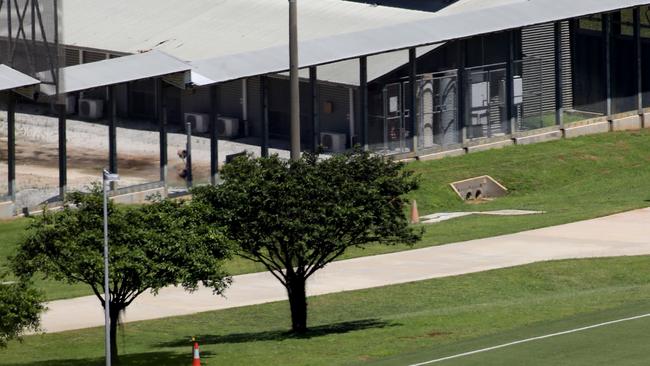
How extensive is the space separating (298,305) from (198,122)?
76.1ft

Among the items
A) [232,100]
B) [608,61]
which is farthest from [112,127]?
[608,61]

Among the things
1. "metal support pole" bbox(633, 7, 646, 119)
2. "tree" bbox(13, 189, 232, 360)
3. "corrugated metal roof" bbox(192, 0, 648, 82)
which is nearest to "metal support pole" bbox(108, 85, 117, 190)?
"corrugated metal roof" bbox(192, 0, 648, 82)

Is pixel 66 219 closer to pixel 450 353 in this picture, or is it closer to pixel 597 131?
pixel 450 353

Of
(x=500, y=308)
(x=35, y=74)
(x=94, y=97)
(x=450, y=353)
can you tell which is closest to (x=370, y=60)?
(x=94, y=97)

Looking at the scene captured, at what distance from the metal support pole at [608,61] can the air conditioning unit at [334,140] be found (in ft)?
42.2

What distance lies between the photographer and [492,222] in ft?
174

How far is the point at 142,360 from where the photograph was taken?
3491 cm

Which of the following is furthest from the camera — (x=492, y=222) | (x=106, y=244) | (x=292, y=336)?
(x=492, y=222)

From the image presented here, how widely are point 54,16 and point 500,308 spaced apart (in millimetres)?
17088

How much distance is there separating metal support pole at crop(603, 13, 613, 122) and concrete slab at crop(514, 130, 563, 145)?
2971 mm

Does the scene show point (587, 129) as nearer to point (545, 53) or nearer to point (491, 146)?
point (545, 53)

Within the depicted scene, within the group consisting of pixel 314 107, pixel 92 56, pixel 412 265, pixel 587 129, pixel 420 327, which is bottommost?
pixel 420 327

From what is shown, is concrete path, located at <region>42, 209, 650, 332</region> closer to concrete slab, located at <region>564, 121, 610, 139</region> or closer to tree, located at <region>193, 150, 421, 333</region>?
tree, located at <region>193, 150, 421, 333</region>

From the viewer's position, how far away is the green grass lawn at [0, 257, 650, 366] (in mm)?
34031
